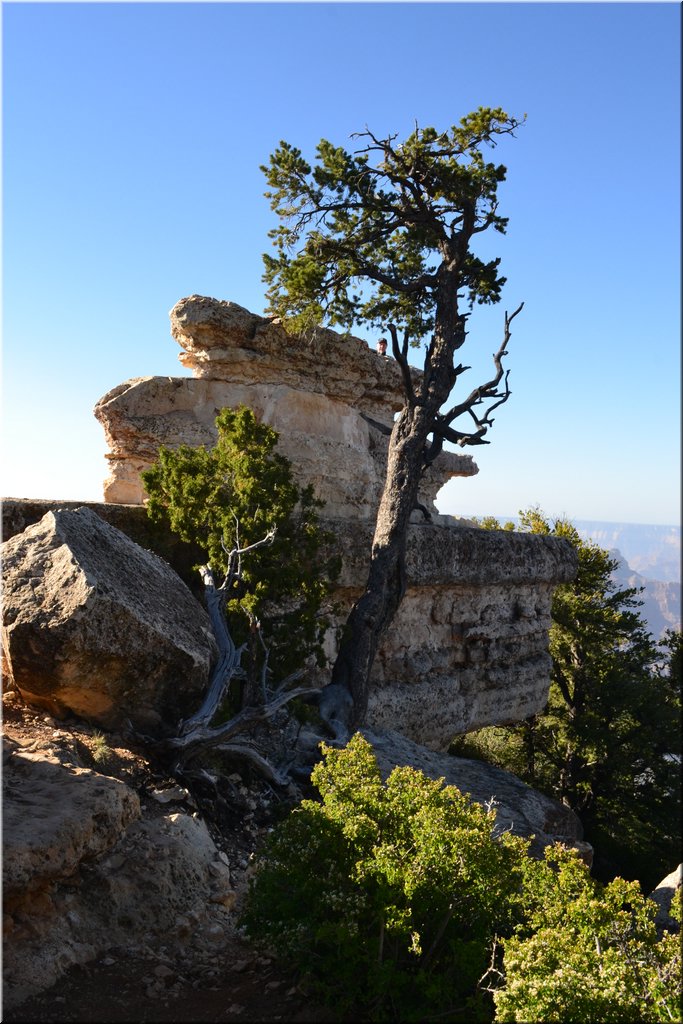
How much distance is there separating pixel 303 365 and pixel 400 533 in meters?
2.22

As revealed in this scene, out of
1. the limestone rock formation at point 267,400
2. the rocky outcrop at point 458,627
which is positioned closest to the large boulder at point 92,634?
the rocky outcrop at point 458,627

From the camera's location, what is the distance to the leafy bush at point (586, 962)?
2.75 metres

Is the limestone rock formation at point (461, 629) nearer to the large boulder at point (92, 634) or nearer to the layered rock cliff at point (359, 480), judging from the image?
the layered rock cliff at point (359, 480)

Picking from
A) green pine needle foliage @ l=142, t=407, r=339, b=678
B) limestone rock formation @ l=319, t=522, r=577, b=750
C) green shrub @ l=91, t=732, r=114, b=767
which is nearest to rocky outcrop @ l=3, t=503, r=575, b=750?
limestone rock formation @ l=319, t=522, r=577, b=750

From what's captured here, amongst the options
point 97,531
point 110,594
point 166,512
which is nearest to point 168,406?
point 166,512

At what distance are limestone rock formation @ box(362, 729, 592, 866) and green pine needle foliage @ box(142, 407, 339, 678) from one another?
3.93 ft

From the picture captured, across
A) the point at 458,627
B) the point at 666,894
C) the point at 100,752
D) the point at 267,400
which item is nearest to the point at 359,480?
the point at 267,400

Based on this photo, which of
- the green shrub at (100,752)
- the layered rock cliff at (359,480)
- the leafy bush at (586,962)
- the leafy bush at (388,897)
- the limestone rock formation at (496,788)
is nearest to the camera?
the leafy bush at (586,962)

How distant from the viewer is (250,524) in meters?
5.79

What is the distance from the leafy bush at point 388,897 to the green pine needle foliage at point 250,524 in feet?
7.32

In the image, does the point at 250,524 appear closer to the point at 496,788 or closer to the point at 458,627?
the point at 496,788

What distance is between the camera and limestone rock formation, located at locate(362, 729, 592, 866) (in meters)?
6.38

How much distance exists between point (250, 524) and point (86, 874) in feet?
9.25

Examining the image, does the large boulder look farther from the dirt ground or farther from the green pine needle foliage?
the green pine needle foliage
